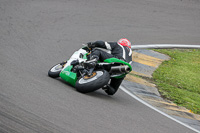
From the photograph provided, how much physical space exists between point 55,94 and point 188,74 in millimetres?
5374

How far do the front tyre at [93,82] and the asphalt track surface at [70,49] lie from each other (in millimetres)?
125

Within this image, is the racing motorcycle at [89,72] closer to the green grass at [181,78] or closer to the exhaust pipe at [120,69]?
the exhaust pipe at [120,69]

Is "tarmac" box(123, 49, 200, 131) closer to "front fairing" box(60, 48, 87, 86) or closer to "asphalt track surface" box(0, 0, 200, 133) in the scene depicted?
"asphalt track surface" box(0, 0, 200, 133)

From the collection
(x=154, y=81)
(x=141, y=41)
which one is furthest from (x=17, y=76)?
(x=141, y=41)

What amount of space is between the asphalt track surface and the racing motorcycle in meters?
0.17

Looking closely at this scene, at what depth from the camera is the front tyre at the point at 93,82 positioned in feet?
20.1

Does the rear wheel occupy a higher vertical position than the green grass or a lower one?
higher

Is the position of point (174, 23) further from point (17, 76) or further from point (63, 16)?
point (17, 76)

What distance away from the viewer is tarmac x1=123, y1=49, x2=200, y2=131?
6.93 m

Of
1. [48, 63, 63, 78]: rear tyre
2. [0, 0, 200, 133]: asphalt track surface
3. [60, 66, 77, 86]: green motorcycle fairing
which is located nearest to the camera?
[0, 0, 200, 133]: asphalt track surface

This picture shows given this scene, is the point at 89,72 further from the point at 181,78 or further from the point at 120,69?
the point at 181,78

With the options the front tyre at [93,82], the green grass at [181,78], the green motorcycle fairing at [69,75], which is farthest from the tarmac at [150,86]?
the green motorcycle fairing at [69,75]

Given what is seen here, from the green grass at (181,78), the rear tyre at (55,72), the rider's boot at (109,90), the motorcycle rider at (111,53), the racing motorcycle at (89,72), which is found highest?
the motorcycle rider at (111,53)

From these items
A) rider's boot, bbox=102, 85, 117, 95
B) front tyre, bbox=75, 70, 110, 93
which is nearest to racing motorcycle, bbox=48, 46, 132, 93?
front tyre, bbox=75, 70, 110, 93
